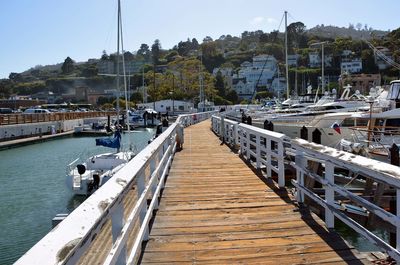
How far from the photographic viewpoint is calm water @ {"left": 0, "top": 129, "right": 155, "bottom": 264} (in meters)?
13.1

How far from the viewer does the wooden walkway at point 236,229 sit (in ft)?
15.3

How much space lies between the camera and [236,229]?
5684 mm

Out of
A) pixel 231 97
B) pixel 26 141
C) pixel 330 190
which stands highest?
pixel 231 97

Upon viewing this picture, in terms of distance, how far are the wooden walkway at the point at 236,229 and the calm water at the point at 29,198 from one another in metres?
6.41

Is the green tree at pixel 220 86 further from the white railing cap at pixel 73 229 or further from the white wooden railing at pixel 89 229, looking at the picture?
the white railing cap at pixel 73 229

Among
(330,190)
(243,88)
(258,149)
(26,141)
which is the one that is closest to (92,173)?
(258,149)

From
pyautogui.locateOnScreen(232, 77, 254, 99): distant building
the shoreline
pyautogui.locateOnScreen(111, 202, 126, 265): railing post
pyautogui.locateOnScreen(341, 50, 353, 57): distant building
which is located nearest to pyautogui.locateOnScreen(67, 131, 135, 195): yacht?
pyautogui.locateOnScreen(111, 202, 126, 265): railing post

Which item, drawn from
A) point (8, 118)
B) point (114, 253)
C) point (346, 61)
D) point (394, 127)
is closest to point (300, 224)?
point (114, 253)

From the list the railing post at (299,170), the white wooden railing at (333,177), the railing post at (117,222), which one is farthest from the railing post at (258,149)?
A: the railing post at (117,222)

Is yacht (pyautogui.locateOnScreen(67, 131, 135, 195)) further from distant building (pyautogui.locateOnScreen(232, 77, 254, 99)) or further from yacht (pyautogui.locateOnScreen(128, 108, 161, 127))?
distant building (pyautogui.locateOnScreen(232, 77, 254, 99))

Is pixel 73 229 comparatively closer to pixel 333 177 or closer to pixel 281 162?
pixel 333 177

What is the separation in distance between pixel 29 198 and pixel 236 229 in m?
15.7

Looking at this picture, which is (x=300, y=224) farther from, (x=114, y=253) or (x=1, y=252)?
(x=1, y=252)

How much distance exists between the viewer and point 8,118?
45.1 m
